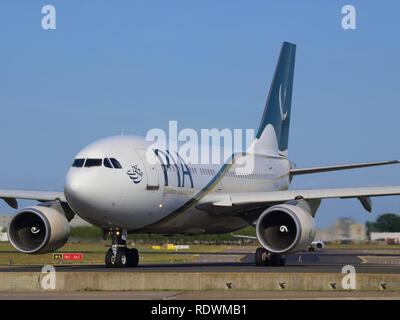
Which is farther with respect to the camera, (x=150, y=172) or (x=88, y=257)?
(x=88, y=257)

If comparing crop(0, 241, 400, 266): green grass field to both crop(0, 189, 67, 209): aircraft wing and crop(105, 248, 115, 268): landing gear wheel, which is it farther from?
crop(105, 248, 115, 268): landing gear wheel

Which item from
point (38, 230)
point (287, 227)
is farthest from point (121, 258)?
point (287, 227)

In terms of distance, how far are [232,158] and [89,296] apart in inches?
761

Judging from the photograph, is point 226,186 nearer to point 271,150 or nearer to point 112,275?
point 271,150

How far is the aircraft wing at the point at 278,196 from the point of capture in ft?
107

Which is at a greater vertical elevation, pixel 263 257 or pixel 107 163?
pixel 107 163

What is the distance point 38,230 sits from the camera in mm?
31766

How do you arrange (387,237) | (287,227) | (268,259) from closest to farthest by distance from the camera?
(287,227), (268,259), (387,237)

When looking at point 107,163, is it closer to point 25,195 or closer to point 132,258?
point 132,258

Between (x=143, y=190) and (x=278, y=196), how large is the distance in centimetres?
533

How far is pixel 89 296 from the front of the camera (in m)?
19.6

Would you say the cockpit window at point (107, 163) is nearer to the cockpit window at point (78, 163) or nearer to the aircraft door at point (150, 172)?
the cockpit window at point (78, 163)

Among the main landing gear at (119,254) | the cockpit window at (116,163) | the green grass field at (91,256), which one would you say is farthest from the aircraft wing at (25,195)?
the cockpit window at (116,163)

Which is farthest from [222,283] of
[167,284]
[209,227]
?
[209,227]
